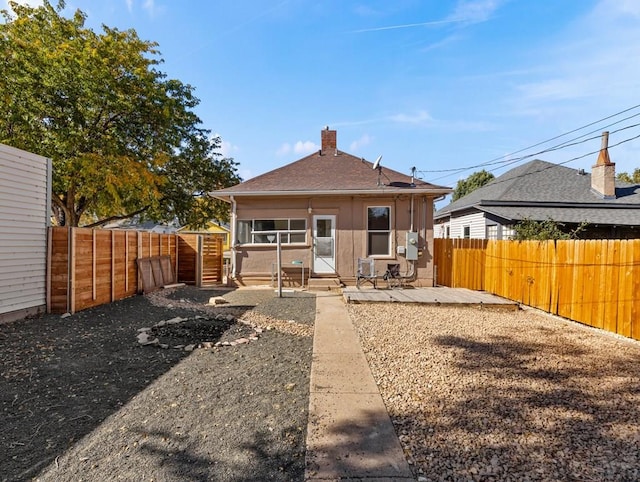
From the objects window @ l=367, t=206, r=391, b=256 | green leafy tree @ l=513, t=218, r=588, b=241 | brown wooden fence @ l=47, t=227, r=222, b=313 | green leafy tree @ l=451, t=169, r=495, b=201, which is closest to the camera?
brown wooden fence @ l=47, t=227, r=222, b=313

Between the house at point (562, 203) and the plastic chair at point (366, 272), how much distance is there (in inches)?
217

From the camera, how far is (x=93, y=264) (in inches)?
307

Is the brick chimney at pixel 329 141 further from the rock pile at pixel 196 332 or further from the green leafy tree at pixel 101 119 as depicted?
the rock pile at pixel 196 332

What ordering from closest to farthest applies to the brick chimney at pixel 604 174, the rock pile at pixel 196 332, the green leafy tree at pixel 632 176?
the rock pile at pixel 196 332 → the brick chimney at pixel 604 174 → the green leafy tree at pixel 632 176

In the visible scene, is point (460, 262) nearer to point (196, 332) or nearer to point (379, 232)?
point (379, 232)

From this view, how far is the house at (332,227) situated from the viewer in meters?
11.2

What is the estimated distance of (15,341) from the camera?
511 centimetres

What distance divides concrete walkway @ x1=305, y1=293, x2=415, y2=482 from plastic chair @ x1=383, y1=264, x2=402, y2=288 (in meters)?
6.18

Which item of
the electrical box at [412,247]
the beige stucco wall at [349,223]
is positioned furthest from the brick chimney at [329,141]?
the electrical box at [412,247]

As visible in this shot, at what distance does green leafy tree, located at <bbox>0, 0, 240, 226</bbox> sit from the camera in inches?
458

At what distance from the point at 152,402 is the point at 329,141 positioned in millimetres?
12514

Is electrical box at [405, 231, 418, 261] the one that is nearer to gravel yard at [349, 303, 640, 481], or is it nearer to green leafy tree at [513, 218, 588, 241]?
green leafy tree at [513, 218, 588, 241]

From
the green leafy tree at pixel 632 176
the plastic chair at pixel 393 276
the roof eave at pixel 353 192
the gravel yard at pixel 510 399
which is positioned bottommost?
the gravel yard at pixel 510 399

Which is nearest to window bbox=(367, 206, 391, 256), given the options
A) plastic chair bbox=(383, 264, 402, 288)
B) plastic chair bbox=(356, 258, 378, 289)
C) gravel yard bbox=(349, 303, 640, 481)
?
plastic chair bbox=(356, 258, 378, 289)
